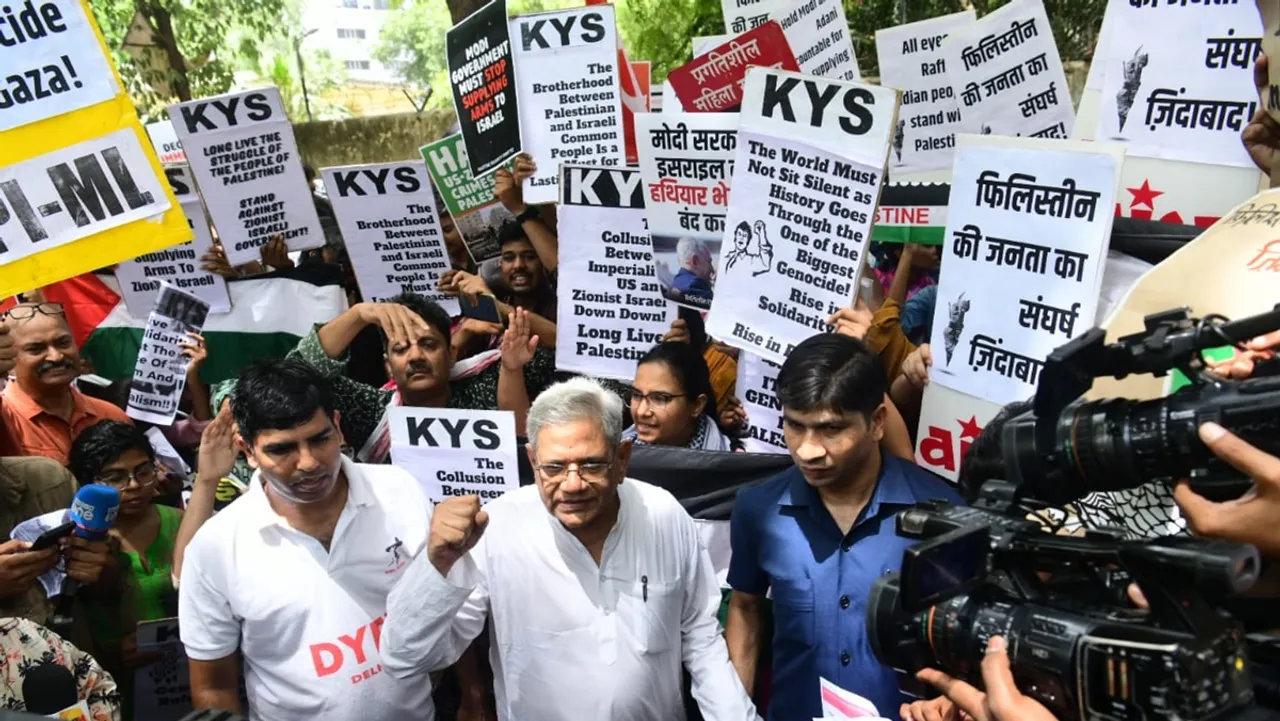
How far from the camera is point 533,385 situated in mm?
4949

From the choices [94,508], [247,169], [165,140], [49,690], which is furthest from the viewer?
[165,140]

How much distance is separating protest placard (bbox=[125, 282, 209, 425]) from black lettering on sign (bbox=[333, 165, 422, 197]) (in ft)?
3.29

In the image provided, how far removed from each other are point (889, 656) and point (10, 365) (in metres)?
3.63

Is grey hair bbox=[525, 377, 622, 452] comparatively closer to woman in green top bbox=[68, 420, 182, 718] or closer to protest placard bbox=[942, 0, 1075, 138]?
woman in green top bbox=[68, 420, 182, 718]

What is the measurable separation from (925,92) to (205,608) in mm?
4133

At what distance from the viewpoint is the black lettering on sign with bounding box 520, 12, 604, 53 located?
521cm

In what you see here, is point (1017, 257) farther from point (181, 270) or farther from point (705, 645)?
point (181, 270)

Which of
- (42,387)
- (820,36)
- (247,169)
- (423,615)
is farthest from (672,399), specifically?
(247,169)

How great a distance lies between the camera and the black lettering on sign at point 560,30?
5.21m

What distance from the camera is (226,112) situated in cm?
581

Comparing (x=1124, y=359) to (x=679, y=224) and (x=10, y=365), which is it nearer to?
(x=679, y=224)

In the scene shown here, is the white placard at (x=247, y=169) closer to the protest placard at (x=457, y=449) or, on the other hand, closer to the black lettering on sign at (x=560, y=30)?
the black lettering on sign at (x=560, y=30)

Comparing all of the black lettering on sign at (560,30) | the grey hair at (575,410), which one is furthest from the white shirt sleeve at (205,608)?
Answer: the black lettering on sign at (560,30)

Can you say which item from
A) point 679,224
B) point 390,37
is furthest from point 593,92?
point 390,37
